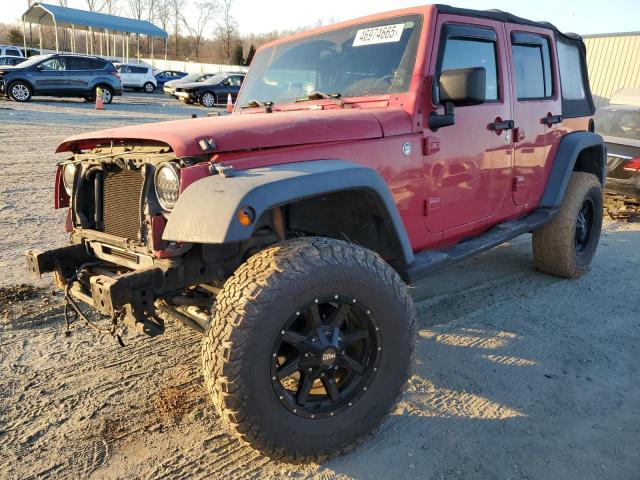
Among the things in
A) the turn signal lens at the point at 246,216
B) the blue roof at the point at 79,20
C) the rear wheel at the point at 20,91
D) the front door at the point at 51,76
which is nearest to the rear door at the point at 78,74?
the front door at the point at 51,76

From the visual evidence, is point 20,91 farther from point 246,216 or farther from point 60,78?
point 246,216

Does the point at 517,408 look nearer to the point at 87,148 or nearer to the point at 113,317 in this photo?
the point at 113,317

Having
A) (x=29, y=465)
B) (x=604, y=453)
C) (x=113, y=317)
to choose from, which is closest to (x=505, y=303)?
(x=604, y=453)

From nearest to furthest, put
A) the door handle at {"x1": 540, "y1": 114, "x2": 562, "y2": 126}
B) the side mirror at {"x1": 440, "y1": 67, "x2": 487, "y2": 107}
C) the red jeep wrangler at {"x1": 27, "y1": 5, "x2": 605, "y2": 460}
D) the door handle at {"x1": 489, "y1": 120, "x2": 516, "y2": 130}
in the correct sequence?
the red jeep wrangler at {"x1": 27, "y1": 5, "x2": 605, "y2": 460} < the side mirror at {"x1": 440, "y1": 67, "x2": 487, "y2": 107} < the door handle at {"x1": 489, "y1": 120, "x2": 516, "y2": 130} < the door handle at {"x1": 540, "y1": 114, "x2": 562, "y2": 126}

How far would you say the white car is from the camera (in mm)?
29527

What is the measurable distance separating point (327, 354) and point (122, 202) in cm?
131

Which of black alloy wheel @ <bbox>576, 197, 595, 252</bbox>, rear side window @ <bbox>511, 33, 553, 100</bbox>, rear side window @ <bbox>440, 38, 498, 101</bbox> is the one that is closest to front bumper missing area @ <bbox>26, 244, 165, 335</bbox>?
rear side window @ <bbox>440, 38, 498, 101</bbox>

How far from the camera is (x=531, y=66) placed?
14.4ft

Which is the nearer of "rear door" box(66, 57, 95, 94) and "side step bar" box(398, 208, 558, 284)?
"side step bar" box(398, 208, 558, 284)

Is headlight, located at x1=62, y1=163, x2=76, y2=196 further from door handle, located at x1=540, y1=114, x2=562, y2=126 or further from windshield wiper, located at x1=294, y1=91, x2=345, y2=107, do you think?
door handle, located at x1=540, y1=114, x2=562, y2=126

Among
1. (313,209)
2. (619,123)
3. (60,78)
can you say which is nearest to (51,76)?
(60,78)

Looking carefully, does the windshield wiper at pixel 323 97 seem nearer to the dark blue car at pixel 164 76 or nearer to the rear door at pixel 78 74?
the rear door at pixel 78 74

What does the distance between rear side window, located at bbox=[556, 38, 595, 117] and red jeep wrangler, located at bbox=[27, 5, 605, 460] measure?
35.4 inches

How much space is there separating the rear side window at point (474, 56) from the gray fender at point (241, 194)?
134 cm
